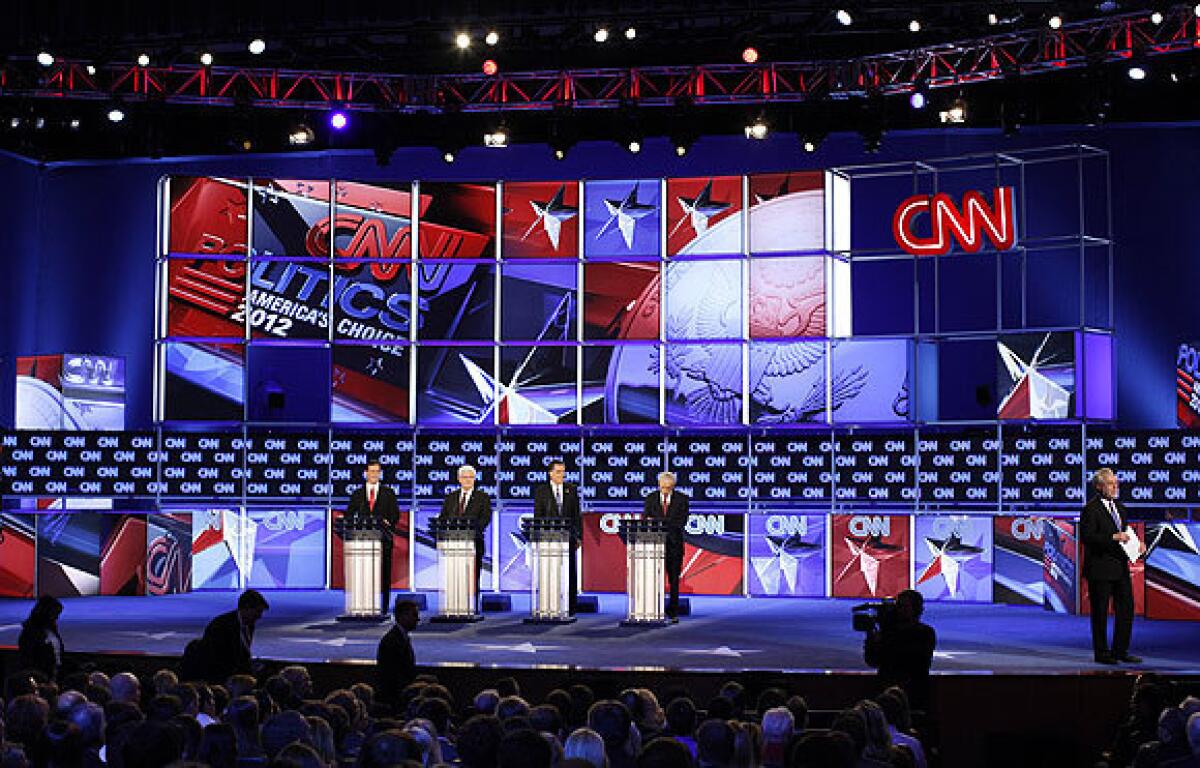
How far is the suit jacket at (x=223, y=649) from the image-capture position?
11102 millimetres

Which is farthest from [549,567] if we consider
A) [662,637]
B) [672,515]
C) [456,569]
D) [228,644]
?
[228,644]

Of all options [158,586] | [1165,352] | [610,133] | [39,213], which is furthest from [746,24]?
[39,213]

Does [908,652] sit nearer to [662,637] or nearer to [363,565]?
[662,637]

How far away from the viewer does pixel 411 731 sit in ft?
22.0

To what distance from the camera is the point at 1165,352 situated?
22.6 metres


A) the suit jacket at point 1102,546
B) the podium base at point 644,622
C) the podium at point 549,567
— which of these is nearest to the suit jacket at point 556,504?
the podium at point 549,567

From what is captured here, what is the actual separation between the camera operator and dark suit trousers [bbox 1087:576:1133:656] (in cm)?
386

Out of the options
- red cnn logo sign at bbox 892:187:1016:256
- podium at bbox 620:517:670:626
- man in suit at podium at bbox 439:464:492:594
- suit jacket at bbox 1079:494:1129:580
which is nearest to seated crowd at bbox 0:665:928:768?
suit jacket at bbox 1079:494:1129:580

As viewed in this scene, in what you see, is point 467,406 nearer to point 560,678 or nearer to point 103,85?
point 103,85

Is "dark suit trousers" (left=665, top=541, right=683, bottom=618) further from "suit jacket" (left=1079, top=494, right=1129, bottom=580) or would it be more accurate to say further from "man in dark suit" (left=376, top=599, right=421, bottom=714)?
"man in dark suit" (left=376, top=599, right=421, bottom=714)

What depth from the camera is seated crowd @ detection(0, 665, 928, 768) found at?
19.3ft

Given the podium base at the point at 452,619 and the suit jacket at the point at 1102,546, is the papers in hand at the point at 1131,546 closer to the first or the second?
the suit jacket at the point at 1102,546

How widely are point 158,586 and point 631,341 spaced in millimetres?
7109

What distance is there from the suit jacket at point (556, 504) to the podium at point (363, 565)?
1774mm
